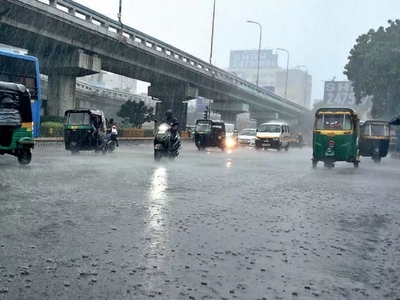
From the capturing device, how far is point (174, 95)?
46781 millimetres

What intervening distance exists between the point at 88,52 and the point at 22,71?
39.9ft

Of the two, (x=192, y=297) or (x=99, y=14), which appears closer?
(x=192, y=297)

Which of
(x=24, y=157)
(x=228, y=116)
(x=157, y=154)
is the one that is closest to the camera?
(x=24, y=157)

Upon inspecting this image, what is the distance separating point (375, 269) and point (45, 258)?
3.05 metres

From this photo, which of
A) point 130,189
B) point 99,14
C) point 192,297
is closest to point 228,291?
point 192,297

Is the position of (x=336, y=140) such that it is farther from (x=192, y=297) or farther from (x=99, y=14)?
(x=99, y=14)

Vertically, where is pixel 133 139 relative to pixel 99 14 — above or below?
below

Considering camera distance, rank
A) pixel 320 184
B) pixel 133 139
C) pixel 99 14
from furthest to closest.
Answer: pixel 133 139 → pixel 99 14 → pixel 320 184

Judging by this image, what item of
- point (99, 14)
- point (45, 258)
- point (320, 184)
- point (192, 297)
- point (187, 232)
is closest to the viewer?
point (192, 297)

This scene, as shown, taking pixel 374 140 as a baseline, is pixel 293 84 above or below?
above

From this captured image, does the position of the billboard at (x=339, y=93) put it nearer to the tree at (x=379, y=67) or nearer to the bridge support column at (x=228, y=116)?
the bridge support column at (x=228, y=116)

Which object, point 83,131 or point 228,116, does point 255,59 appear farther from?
point 83,131

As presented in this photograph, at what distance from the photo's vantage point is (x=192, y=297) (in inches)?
136

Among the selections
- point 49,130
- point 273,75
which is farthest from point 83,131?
point 273,75
